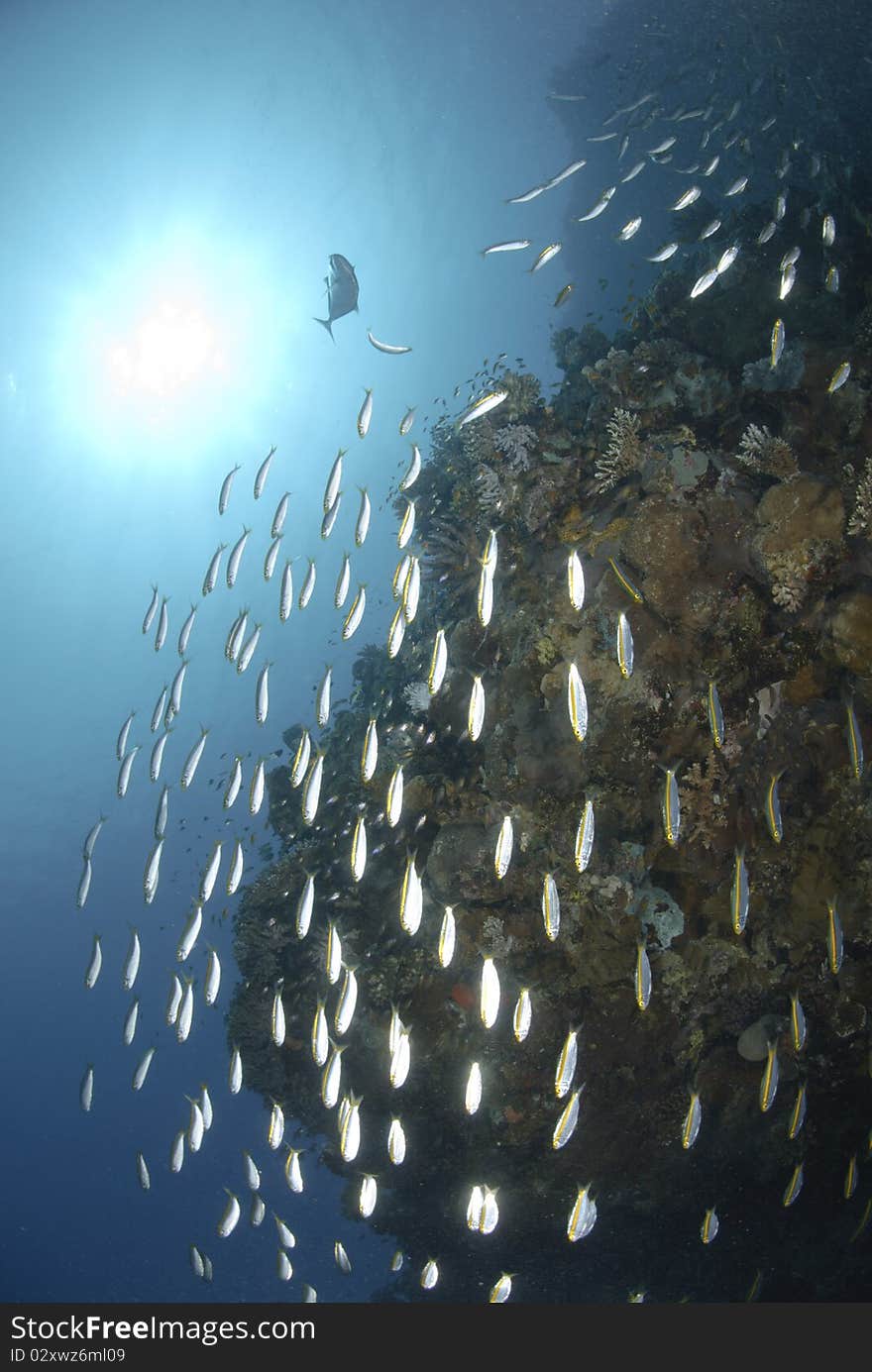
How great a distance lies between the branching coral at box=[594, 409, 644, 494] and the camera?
6742mm

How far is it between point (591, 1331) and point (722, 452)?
356 inches

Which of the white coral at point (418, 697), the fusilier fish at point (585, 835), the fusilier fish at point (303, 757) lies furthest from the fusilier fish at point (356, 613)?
the white coral at point (418, 697)

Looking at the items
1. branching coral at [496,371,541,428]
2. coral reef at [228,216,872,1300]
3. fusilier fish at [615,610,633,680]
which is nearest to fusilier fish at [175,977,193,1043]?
coral reef at [228,216,872,1300]

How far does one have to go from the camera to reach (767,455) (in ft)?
19.6

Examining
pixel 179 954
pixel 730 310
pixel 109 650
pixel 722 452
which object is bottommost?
pixel 179 954

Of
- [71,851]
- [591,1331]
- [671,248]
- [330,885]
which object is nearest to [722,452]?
[671,248]

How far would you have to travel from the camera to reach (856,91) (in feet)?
60.2

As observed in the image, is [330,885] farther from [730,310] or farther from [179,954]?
[730,310]

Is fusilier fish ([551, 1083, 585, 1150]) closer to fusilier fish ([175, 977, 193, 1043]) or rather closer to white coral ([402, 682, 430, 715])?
fusilier fish ([175, 977, 193, 1043])

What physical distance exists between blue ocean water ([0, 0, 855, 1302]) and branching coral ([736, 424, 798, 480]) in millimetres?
4171

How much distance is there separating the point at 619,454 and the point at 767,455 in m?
1.47

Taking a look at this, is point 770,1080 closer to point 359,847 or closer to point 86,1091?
point 359,847

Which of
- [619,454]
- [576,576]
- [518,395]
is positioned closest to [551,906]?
[576,576]

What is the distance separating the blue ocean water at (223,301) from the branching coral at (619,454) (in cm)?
379
